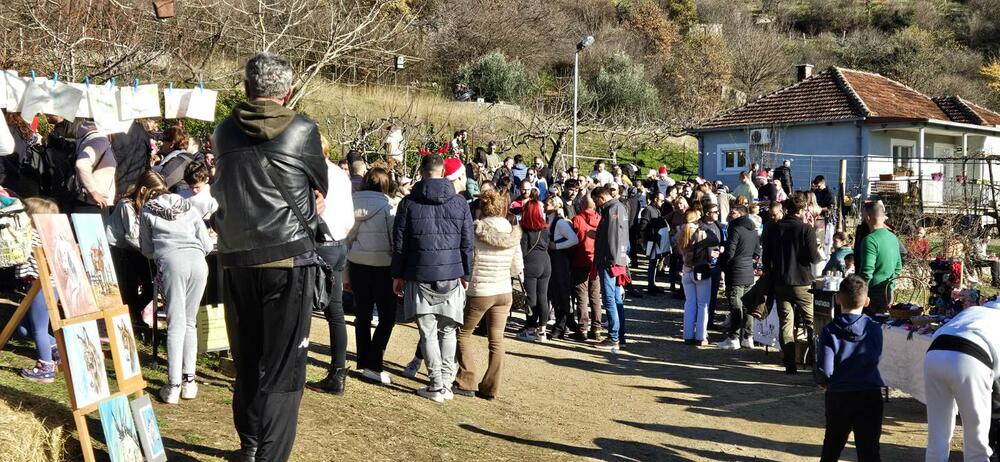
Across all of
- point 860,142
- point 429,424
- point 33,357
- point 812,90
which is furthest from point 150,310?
point 812,90

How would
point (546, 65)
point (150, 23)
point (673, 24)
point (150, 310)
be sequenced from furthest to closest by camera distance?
1. point (673, 24)
2. point (546, 65)
3. point (150, 23)
4. point (150, 310)

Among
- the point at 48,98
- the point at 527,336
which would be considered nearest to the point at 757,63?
the point at 527,336

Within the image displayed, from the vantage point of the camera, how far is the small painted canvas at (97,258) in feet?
16.8

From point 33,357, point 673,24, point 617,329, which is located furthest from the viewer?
point 673,24

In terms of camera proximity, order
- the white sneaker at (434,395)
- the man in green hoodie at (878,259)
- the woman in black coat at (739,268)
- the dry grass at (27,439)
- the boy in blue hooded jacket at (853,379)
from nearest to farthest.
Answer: the dry grass at (27,439), the boy in blue hooded jacket at (853,379), the white sneaker at (434,395), the man in green hoodie at (878,259), the woman in black coat at (739,268)

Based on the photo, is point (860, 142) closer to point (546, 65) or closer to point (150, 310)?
point (546, 65)

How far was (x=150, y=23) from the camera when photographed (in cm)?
2052

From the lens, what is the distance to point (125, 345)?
5234mm

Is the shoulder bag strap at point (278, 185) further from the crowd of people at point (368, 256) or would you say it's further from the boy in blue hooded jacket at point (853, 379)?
the boy in blue hooded jacket at point (853, 379)

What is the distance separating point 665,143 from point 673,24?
26.4 metres

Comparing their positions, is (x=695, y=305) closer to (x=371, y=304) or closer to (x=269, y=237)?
(x=371, y=304)

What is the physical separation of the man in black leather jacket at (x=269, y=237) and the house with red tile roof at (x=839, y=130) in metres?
27.5

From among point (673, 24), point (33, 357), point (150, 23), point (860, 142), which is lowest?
point (33, 357)

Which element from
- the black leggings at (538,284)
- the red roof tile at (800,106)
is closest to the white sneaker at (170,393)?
the black leggings at (538,284)
